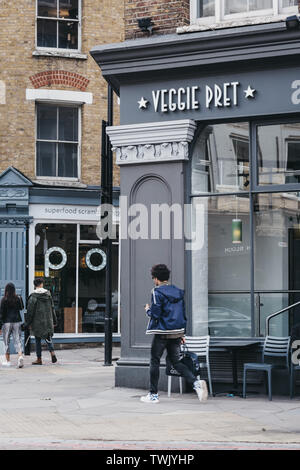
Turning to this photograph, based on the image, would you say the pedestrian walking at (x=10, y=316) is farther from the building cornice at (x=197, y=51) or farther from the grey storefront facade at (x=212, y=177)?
the building cornice at (x=197, y=51)

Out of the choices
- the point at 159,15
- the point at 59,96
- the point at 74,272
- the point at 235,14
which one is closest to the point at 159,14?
the point at 159,15

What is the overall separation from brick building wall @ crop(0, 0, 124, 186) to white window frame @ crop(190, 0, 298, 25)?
8577 millimetres

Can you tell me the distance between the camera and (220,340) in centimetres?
1312

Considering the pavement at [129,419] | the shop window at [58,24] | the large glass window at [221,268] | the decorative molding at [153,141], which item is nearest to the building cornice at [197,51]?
the decorative molding at [153,141]

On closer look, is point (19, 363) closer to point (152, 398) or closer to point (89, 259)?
point (89, 259)

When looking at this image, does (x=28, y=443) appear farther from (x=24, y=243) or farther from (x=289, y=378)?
(x=24, y=243)

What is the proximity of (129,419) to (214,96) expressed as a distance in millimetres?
5272

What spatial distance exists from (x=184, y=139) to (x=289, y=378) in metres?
3.91

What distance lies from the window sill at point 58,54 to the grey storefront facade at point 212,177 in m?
8.36

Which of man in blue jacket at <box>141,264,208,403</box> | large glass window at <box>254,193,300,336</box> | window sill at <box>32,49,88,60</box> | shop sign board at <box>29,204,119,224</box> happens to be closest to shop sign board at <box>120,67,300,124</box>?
large glass window at <box>254,193,300,336</box>

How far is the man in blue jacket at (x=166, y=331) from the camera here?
11586 millimetres

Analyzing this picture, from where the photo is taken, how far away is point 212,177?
13.4m

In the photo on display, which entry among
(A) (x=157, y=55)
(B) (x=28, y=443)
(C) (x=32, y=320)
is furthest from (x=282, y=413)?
(C) (x=32, y=320)

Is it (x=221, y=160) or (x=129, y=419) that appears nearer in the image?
(x=129, y=419)
